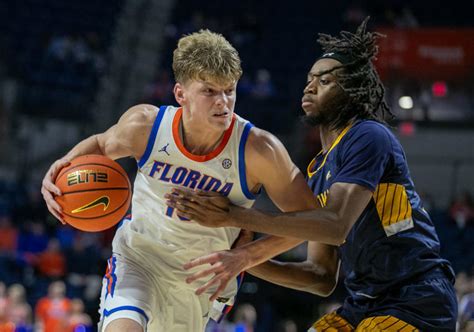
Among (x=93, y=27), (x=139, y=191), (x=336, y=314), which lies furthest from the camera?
(x=93, y=27)

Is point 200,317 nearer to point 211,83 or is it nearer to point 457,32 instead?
point 211,83

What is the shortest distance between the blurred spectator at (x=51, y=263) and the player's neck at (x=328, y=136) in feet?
25.1

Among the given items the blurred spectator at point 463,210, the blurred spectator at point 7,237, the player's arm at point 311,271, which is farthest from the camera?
the blurred spectator at point 463,210

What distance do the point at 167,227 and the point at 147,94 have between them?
10.7 m

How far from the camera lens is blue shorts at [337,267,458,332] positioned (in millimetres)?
3352

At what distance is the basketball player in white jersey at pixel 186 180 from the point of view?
389cm

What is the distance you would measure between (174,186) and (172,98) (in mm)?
10188

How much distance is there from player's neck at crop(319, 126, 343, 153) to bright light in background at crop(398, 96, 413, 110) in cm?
1011

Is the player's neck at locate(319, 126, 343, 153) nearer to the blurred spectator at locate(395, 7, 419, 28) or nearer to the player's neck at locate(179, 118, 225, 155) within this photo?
the player's neck at locate(179, 118, 225, 155)

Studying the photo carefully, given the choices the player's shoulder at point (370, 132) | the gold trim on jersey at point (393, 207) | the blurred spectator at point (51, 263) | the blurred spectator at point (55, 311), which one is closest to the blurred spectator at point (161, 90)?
the blurred spectator at point (51, 263)

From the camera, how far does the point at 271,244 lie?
390 cm

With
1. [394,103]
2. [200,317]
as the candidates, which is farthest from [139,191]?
[394,103]

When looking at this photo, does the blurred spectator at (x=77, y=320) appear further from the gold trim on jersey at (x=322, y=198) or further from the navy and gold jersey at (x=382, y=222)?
the navy and gold jersey at (x=382, y=222)

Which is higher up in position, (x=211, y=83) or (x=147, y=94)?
(x=211, y=83)
